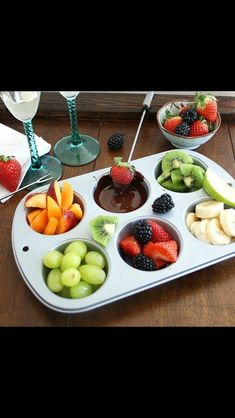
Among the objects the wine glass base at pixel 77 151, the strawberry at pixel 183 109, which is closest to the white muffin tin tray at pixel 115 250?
the wine glass base at pixel 77 151

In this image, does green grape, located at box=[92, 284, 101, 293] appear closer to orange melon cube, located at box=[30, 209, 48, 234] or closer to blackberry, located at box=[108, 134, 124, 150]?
orange melon cube, located at box=[30, 209, 48, 234]

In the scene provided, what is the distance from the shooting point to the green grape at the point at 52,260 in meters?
0.79

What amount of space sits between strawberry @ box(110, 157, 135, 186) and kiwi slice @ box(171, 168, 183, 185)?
10 centimetres

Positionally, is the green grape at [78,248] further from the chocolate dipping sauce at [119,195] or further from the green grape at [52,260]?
the chocolate dipping sauce at [119,195]

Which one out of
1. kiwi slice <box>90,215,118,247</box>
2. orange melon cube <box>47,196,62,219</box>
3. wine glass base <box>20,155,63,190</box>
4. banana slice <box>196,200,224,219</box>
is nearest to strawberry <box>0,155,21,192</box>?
wine glass base <box>20,155,63,190</box>

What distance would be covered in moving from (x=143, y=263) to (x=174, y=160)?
0.31 metres

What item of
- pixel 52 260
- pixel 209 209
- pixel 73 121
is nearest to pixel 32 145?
pixel 73 121

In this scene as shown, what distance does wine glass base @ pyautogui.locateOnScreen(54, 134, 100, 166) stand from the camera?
1.09 meters

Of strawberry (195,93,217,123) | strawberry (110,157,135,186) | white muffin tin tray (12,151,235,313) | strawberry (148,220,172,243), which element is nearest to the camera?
white muffin tin tray (12,151,235,313)

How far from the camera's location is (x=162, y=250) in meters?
0.81

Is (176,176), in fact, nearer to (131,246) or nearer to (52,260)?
(131,246)

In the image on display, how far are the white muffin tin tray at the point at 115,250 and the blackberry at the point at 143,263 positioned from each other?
2 cm
